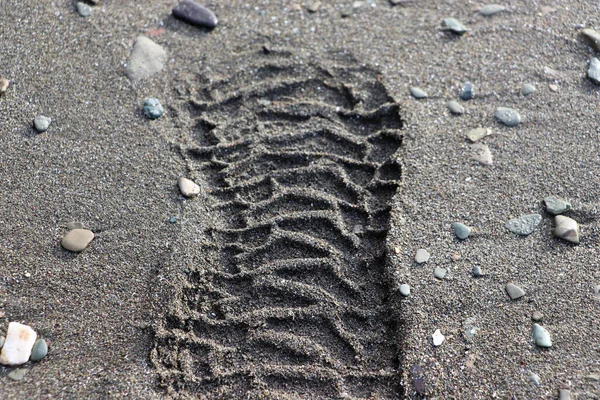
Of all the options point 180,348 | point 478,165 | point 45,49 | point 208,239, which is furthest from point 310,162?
point 45,49

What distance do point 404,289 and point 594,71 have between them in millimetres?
1662

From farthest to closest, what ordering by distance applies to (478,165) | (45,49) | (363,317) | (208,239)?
(45,49), (478,165), (208,239), (363,317)

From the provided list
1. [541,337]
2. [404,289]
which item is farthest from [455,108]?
[541,337]

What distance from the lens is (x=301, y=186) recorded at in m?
2.75

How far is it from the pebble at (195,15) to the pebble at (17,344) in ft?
6.02

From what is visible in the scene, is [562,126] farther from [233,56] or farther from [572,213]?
[233,56]

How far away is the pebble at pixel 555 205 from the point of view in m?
2.64

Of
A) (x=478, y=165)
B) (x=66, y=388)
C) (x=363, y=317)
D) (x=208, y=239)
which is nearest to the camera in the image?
(x=66, y=388)

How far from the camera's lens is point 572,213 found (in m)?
2.65

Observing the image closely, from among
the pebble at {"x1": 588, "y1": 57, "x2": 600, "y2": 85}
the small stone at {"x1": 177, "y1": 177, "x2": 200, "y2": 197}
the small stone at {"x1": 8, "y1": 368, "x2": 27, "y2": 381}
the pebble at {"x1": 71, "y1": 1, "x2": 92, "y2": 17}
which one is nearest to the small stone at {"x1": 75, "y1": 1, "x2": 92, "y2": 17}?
the pebble at {"x1": 71, "y1": 1, "x2": 92, "y2": 17}

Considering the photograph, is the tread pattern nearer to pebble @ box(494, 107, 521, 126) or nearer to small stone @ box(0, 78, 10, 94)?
pebble @ box(494, 107, 521, 126)

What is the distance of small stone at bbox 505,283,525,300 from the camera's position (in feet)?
7.95

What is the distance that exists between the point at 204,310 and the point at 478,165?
142 cm

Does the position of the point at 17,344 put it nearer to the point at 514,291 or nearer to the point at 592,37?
the point at 514,291
